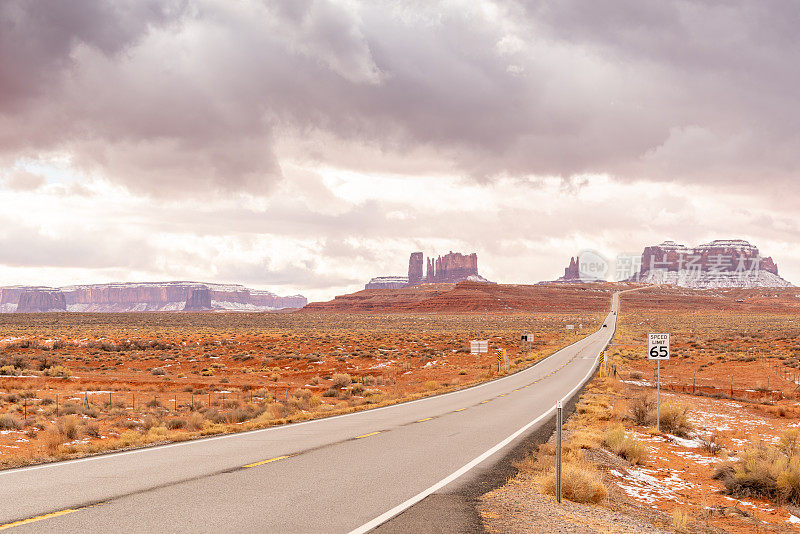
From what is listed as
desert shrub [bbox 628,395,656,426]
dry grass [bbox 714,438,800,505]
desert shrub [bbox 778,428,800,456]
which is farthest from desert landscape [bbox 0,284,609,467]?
desert shrub [bbox 778,428,800,456]

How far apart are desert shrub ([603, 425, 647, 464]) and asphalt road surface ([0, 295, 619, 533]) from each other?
1.97 m

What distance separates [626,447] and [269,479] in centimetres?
868

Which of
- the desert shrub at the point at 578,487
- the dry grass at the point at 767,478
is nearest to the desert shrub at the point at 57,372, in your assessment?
the desert shrub at the point at 578,487

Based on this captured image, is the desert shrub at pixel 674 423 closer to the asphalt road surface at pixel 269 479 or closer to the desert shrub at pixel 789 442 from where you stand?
the desert shrub at pixel 789 442

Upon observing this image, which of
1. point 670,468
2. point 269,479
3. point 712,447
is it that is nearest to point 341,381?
point 712,447

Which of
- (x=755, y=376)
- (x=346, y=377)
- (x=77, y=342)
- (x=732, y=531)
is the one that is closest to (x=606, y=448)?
(x=732, y=531)

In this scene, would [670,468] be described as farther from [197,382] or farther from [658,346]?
[197,382]

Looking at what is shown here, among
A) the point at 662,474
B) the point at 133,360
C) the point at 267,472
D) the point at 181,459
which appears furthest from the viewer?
the point at 133,360

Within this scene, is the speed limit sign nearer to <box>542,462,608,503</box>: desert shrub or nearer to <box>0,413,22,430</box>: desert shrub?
<box>542,462,608,503</box>: desert shrub

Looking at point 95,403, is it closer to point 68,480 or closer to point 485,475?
point 68,480

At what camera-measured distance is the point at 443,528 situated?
22.8ft

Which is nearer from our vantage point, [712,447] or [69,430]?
[712,447]

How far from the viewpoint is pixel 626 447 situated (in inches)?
541

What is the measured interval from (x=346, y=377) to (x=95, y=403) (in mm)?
12527
